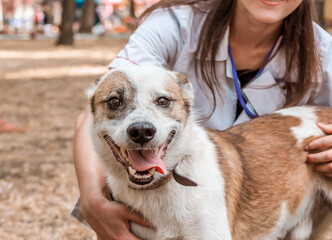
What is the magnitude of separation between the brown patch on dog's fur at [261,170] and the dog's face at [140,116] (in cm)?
34

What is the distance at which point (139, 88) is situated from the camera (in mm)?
2232

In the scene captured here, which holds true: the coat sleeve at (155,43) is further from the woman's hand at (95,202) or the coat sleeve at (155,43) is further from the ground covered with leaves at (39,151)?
the ground covered with leaves at (39,151)

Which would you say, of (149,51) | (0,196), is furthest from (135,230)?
(0,196)

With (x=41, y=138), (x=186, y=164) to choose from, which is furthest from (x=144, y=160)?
(x=41, y=138)

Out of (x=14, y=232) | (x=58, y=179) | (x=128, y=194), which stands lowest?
(x=58, y=179)

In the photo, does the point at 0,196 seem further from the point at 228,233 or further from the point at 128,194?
the point at 228,233

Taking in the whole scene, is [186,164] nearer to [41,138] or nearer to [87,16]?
[41,138]

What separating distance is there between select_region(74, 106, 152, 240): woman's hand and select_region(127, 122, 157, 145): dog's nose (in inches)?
18.5

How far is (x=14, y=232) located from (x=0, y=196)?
23.8 inches

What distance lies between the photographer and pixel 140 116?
2080 millimetres

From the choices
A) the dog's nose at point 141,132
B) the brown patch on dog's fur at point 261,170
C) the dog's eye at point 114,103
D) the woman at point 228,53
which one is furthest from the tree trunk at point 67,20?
the dog's nose at point 141,132

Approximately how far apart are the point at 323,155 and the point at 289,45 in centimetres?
69

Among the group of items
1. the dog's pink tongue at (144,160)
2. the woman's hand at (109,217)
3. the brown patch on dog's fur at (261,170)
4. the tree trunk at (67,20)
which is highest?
the dog's pink tongue at (144,160)

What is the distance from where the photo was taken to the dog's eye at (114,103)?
2.23 m
